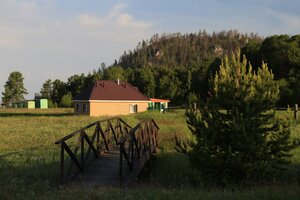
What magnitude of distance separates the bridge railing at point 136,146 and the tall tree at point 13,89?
8513 cm

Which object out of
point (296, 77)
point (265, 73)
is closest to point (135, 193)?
point (265, 73)

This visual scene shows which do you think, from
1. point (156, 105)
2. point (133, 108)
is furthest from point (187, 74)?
point (133, 108)

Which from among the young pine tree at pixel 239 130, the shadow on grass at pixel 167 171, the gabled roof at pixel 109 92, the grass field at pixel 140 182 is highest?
the gabled roof at pixel 109 92

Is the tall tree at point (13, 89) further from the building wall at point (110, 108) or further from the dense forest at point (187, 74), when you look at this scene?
the building wall at point (110, 108)

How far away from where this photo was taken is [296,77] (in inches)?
2125

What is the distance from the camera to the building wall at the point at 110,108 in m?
53.1

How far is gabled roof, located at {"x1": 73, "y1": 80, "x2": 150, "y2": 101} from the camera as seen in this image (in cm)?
5409

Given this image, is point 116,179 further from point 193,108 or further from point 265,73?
point 265,73

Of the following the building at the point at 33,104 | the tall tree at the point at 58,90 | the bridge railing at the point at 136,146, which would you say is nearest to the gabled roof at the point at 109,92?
the bridge railing at the point at 136,146

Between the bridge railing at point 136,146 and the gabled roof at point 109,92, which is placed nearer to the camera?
the bridge railing at point 136,146

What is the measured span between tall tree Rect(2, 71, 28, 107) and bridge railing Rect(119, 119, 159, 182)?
3352 inches

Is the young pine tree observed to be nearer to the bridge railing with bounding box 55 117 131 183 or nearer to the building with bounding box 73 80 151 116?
the bridge railing with bounding box 55 117 131 183

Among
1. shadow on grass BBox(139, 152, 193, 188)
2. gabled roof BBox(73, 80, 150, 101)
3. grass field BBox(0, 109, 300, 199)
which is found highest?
gabled roof BBox(73, 80, 150, 101)

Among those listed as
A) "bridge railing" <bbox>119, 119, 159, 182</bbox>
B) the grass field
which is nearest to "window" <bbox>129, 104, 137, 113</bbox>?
the grass field
